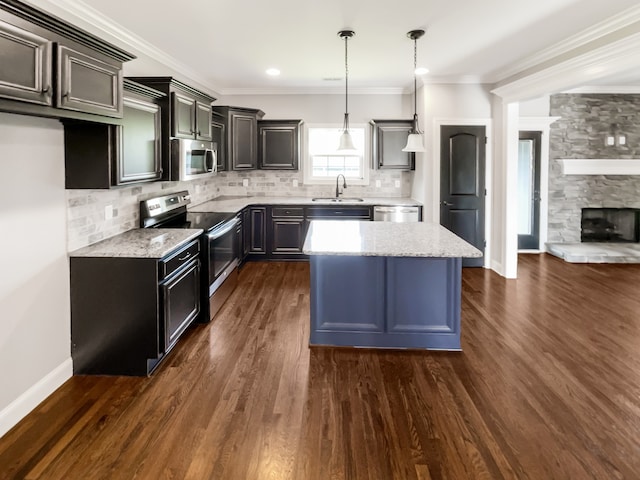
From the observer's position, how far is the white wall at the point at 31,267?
2.36m

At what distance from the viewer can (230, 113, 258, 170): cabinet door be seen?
6122mm

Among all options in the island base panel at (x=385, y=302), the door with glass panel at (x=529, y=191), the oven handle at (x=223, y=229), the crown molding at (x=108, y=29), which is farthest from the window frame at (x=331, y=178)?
the island base panel at (x=385, y=302)

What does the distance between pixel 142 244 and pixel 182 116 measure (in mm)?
1437

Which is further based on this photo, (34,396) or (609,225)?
(609,225)

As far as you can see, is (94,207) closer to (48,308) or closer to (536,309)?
(48,308)

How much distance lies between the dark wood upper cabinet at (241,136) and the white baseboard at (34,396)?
3.70 m

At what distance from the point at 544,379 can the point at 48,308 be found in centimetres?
319

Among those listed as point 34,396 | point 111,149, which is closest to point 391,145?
point 111,149

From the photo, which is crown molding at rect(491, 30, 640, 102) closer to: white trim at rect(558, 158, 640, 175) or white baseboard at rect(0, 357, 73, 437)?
white trim at rect(558, 158, 640, 175)

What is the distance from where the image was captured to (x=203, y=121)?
4.68m

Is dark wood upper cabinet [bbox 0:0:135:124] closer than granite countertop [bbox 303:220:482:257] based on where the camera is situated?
Yes

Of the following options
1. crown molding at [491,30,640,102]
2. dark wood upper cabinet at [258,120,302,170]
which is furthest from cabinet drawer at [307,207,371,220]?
crown molding at [491,30,640,102]

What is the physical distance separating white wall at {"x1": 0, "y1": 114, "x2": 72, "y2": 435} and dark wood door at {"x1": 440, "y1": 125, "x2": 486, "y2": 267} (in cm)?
469

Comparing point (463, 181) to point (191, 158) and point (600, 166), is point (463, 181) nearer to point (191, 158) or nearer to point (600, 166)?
point (600, 166)
